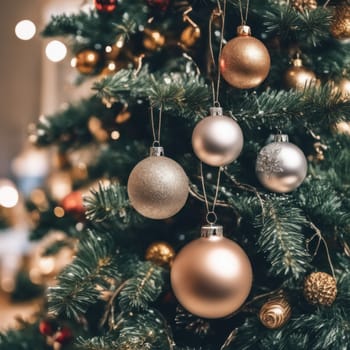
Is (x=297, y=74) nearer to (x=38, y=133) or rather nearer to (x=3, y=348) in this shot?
(x=38, y=133)

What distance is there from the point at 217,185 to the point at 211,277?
12 centimetres

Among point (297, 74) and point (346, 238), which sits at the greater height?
point (297, 74)

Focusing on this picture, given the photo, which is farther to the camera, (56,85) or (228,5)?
(56,85)

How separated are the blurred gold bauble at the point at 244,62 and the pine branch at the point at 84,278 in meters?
0.26

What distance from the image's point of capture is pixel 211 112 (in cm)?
58

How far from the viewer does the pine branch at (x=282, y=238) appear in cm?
53

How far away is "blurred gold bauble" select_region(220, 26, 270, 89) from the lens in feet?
1.87

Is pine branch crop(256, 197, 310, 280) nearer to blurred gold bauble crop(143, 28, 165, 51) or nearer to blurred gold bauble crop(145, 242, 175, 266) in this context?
blurred gold bauble crop(145, 242, 175, 266)

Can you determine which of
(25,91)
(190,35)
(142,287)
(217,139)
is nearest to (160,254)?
(142,287)

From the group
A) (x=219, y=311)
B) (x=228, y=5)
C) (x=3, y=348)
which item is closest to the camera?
(x=219, y=311)

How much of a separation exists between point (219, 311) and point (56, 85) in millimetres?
1802

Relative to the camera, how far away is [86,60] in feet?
2.41

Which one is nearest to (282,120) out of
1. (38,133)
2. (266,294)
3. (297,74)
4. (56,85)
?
(297,74)

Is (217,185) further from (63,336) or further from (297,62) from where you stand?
(63,336)
